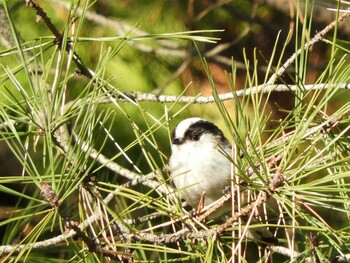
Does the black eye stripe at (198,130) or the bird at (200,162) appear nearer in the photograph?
the bird at (200,162)

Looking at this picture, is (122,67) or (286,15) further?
(286,15)

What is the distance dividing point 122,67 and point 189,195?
42cm

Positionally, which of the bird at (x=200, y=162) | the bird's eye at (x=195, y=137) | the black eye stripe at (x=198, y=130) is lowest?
the bird at (x=200, y=162)

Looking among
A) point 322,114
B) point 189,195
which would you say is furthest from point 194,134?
point 322,114

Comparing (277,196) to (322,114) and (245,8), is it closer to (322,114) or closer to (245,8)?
(322,114)

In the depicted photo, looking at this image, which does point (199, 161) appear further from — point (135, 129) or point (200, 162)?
point (135, 129)

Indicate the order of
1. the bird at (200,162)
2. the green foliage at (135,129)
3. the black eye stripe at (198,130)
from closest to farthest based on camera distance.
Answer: the green foliage at (135,129)
the bird at (200,162)
the black eye stripe at (198,130)

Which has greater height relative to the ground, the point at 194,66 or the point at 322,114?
the point at 194,66

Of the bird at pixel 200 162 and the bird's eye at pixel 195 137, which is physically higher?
the bird's eye at pixel 195 137

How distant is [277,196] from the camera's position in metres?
1.01

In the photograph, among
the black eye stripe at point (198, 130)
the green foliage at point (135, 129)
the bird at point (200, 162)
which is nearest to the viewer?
the green foliage at point (135, 129)

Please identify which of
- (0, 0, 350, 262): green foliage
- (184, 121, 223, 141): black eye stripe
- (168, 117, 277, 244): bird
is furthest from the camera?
(184, 121, 223, 141): black eye stripe

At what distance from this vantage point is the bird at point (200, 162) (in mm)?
→ 1912

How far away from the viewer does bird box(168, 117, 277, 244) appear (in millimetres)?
1912
